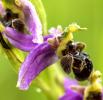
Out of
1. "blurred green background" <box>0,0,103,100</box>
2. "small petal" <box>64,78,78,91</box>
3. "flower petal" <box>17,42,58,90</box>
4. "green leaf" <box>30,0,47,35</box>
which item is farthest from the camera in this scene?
"blurred green background" <box>0,0,103,100</box>

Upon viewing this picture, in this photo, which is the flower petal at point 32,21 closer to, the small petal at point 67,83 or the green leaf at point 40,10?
the green leaf at point 40,10

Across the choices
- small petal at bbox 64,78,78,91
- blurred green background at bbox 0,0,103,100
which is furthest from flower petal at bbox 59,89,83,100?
blurred green background at bbox 0,0,103,100

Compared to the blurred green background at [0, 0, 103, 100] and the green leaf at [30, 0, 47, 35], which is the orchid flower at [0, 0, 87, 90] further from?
the blurred green background at [0, 0, 103, 100]

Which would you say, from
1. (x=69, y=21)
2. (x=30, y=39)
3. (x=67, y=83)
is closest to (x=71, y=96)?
(x=67, y=83)

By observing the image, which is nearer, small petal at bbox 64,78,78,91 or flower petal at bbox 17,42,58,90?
flower petal at bbox 17,42,58,90

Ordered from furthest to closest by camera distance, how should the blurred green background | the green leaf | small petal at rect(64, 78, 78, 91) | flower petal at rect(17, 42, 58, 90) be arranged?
the blurred green background
small petal at rect(64, 78, 78, 91)
the green leaf
flower petal at rect(17, 42, 58, 90)

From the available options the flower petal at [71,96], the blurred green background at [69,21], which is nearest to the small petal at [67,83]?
the flower petal at [71,96]

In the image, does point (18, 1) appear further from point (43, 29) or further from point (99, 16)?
point (99, 16)

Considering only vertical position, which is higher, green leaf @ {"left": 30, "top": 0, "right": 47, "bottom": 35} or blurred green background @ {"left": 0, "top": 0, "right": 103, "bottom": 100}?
blurred green background @ {"left": 0, "top": 0, "right": 103, "bottom": 100}
